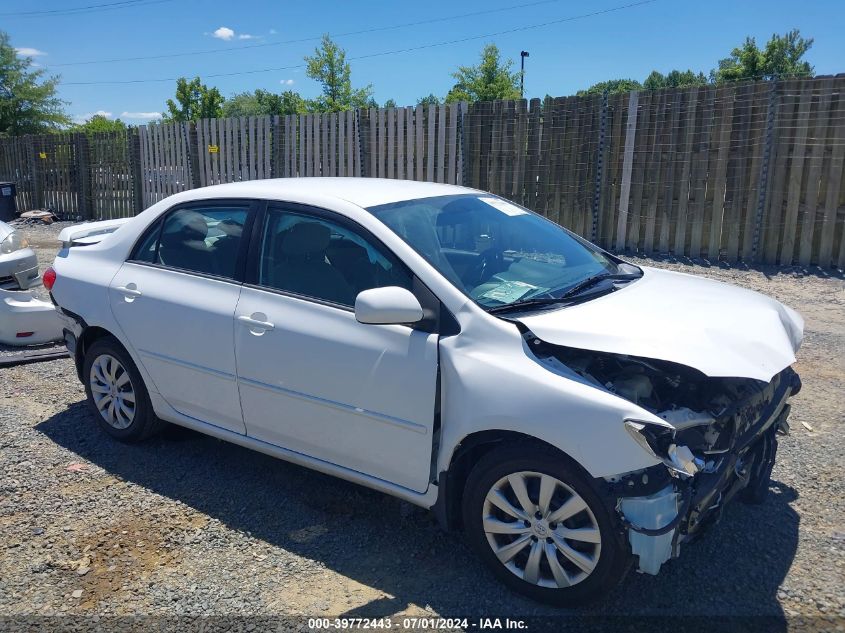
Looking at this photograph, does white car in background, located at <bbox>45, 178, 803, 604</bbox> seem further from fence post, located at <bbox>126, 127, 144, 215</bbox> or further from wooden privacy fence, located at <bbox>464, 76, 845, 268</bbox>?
fence post, located at <bbox>126, 127, 144, 215</bbox>

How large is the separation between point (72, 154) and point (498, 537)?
18.1m

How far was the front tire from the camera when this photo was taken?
2.85 meters

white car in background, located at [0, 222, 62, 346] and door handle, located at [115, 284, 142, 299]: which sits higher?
door handle, located at [115, 284, 142, 299]

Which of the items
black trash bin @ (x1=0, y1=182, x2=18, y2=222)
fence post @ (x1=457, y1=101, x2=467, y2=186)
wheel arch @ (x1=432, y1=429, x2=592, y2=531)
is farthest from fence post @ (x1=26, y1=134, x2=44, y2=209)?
wheel arch @ (x1=432, y1=429, x2=592, y2=531)

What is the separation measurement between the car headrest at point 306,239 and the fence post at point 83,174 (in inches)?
628

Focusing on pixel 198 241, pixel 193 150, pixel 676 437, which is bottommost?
pixel 676 437

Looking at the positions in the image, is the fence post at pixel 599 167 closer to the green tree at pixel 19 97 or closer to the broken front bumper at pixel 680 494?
the broken front bumper at pixel 680 494

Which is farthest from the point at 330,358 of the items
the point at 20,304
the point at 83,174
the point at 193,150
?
the point at 83,174

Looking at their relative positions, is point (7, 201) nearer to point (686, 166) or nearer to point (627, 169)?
point (627, 169)

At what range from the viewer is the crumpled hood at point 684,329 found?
9.49 ft

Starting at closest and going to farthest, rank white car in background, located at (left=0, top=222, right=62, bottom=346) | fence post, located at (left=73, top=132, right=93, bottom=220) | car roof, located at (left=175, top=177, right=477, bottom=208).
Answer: car roof, located at (left=175, top=177, right=477, bottom=208) → white car in background, located at (left=0, top=222, right=62, bottom=346) → fence post, located at (left=73, top=132, right=93, bottom=220)

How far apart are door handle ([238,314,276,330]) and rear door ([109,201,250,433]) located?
0.33ft

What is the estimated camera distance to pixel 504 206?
4.41 m

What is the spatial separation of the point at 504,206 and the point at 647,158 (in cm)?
626
